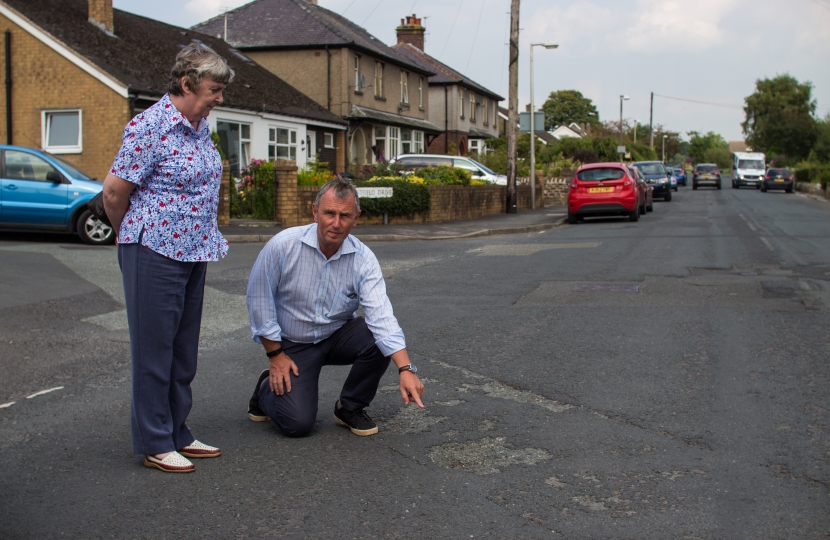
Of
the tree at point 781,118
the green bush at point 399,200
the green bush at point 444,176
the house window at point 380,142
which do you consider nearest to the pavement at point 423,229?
the green bush at point 399,200

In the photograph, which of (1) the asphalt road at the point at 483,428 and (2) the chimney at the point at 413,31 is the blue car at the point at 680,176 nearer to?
(2) the chimney at the point at 413,31

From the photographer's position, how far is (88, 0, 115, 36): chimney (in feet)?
82.8

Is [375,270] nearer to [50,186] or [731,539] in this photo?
[731,539]

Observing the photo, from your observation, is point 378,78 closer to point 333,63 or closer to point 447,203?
point 333,63

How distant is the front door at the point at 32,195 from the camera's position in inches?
612

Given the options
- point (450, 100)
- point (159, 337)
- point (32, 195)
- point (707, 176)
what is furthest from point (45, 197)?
point (707, 176)

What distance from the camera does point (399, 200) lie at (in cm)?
2208

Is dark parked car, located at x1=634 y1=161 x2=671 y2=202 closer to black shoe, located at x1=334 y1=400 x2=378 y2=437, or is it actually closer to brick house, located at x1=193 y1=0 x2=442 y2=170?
brick house, located at x1=193 y1=0 x2=442 y2=170

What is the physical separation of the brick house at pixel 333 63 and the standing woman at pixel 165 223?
96.2 feet

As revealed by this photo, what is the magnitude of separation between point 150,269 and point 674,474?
266 cm

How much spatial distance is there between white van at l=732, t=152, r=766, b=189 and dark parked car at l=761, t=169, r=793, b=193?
6.17 meters

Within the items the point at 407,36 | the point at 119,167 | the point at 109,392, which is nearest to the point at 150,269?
the point at 119,167

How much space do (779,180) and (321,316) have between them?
168ft

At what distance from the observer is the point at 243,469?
4207 mm
